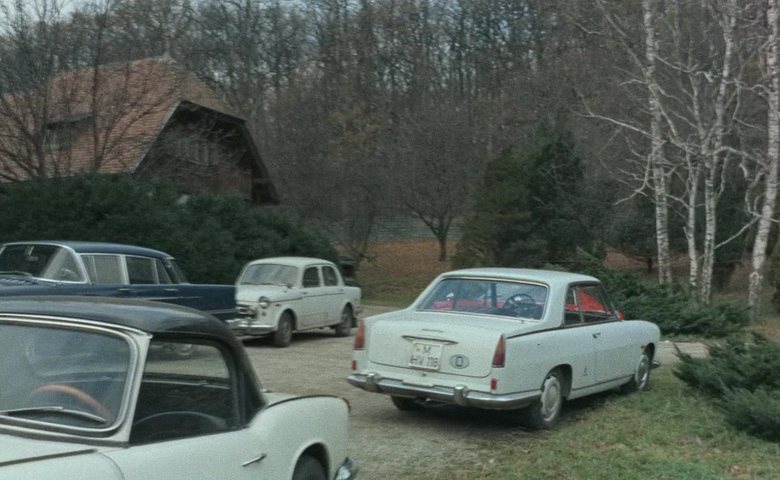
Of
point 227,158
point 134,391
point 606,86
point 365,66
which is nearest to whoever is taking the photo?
point 134,391

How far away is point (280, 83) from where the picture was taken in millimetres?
53500

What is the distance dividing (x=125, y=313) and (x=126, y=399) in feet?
1.61

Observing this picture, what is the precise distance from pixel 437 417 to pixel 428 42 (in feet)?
155

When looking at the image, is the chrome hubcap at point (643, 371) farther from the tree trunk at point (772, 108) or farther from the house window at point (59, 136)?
the house window at point (59, 136)

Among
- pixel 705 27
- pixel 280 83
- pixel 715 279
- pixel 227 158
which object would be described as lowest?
pixel 715 279

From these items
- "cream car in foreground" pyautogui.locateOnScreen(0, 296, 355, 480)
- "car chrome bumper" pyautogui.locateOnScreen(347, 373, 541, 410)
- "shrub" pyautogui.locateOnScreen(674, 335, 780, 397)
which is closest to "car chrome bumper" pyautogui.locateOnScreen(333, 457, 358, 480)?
"cream car in foreground" pyautogui.locateOnScreen(0, 296, 355, 480)

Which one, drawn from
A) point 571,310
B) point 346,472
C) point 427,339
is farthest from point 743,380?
point 346,472

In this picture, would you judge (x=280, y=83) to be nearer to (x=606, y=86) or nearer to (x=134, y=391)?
(x=606, y=86)

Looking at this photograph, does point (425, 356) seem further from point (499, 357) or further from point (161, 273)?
point (161, 273)

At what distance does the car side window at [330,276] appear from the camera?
18.2 metres

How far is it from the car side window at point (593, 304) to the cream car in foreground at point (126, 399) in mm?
5572

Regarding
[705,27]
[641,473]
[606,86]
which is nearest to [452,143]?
[606,86]

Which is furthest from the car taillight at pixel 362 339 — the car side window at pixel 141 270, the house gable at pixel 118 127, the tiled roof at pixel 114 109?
the tiled roof at pixel 114 109

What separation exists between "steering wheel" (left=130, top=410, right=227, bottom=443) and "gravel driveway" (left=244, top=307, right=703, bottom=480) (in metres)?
2.82
